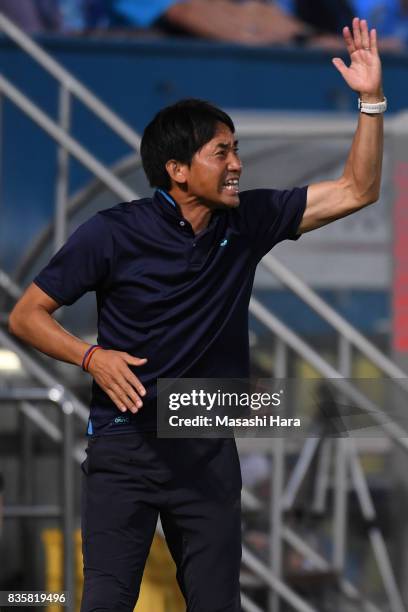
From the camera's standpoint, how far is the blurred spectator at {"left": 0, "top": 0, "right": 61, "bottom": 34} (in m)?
8.45

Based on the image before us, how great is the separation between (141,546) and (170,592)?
5.74ft

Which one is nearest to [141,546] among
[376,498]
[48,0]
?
[376,498]

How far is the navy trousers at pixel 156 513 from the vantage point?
3.69 m

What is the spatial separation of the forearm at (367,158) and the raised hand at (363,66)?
21 mm

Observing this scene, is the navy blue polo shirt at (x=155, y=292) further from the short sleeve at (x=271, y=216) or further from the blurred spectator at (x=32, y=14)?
the blurred spectator at (x=32, y=14)

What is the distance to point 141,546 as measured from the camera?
12.2ft

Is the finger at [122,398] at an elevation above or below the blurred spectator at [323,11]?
below

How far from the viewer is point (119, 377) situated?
11.6 feet

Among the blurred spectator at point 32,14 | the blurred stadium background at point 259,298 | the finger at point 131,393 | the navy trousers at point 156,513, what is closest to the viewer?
the finger at point 131,393

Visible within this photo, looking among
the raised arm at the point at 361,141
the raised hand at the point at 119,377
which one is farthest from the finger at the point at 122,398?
the raised arm at the point at 361,141

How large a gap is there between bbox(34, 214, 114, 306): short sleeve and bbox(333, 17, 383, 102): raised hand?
750 millimetres

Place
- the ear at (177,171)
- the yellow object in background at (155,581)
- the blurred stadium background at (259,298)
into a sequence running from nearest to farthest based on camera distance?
the ear at (177,171) < the yellow object in background at (155,581) < the blurred stadium background at (259,298)

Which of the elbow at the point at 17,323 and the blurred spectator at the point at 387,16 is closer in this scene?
the elbow at the point at 17,323

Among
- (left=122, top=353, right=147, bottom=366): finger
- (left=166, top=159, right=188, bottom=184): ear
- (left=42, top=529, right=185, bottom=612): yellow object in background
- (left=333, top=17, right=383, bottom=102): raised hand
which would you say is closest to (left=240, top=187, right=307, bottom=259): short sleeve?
(left=166, top=159, right=188, bottom=184): ear
